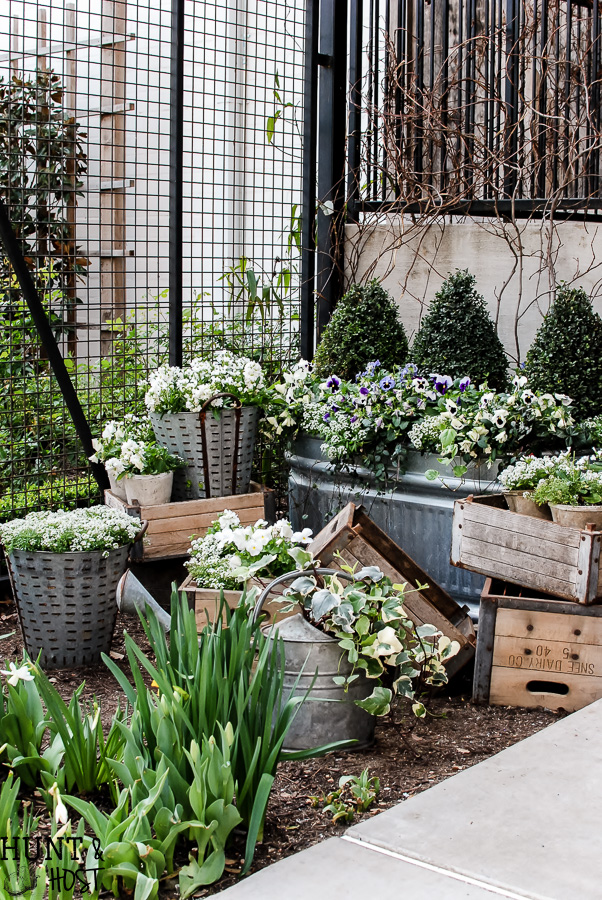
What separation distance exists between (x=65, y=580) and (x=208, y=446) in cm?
105

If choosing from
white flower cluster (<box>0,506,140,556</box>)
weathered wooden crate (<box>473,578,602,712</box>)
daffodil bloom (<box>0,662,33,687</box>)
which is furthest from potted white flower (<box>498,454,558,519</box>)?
daffodil bloom (<box>0,662,33,687</box>)

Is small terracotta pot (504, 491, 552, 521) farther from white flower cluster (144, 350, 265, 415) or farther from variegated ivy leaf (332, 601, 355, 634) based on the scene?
white flower cluster (144, 350, 265, 415)

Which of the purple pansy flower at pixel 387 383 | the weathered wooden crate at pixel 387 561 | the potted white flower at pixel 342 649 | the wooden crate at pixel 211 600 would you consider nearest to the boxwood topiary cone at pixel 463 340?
the purple pansy flower at pixel 387 383

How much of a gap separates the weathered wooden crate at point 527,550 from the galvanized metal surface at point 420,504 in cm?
49

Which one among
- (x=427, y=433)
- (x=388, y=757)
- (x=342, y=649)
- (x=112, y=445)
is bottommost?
(x=388, y=757)

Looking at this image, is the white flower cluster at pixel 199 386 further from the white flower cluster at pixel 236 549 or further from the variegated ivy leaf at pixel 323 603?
the variegated ivy leaf at pixel 323 603

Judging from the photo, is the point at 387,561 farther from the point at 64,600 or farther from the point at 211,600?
the point at 64,600

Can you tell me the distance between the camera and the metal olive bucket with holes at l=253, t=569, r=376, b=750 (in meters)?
2.80

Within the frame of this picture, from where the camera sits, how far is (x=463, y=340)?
4.62 m

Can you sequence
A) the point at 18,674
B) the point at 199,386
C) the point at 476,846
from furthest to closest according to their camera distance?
the point at 199,386
the point at 18,674
the point at 476,846

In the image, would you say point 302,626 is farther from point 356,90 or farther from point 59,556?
point 356,90

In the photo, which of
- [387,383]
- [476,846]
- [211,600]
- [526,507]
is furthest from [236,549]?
[476,846]

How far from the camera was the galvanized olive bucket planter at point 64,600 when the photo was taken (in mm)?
3627

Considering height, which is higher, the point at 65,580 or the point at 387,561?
the point at 387,561
